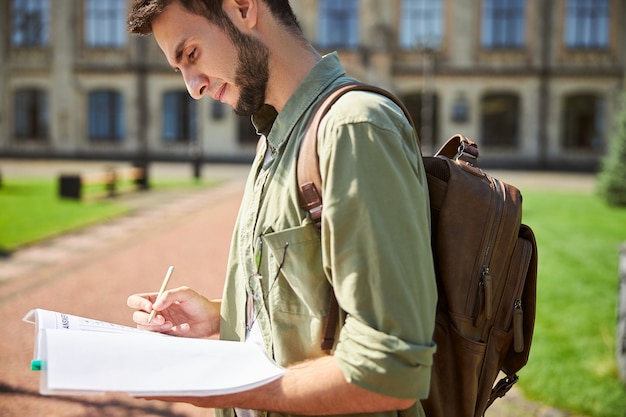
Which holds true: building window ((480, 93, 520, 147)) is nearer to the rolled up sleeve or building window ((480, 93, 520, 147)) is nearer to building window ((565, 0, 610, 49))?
building window ((565, 0, 610, 49))

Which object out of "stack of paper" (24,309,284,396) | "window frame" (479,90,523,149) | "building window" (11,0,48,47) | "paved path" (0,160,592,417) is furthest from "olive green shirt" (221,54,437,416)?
"building window" (11,0,48,47)

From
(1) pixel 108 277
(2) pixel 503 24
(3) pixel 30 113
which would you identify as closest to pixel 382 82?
(2) pixel 503 24

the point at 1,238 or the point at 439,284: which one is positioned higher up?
the point at 439,284

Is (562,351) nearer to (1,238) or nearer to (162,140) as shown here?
(1,238)

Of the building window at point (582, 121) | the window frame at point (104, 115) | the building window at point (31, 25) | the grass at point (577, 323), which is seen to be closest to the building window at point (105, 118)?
the window frame at point (104, 115)

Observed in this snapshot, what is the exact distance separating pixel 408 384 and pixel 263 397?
0.92ft

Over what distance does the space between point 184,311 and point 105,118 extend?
31.0 meters

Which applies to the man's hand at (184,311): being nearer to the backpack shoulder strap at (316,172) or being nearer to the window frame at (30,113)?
the backpack shoulder strap at (316,172)

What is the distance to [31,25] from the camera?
31453mm

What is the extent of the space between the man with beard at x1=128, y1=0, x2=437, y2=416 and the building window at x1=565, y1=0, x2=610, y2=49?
31633 mm

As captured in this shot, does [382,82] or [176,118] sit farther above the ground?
[382,82]

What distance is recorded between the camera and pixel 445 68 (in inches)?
1166

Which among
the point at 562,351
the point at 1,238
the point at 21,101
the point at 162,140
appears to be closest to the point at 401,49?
the point at 162,140

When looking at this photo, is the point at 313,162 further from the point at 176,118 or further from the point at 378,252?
the point at 176,118
